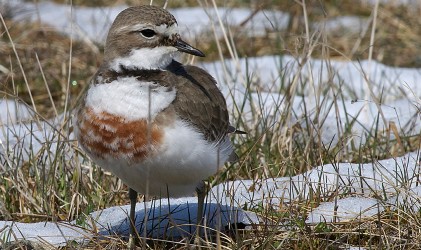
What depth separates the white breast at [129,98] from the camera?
405 centimetres

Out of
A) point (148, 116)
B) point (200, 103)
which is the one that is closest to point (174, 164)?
point (148, 116)

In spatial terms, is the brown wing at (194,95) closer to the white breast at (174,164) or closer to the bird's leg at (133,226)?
the white breast at (174,164)

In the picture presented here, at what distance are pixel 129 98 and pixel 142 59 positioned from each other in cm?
27

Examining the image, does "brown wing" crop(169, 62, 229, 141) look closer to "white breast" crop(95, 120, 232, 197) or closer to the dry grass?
"white breast" crop(95, 120, 232, 197)

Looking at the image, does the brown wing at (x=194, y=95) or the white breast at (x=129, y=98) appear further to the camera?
the brown wing at (x=194, y=95)

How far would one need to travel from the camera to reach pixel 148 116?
3.97m

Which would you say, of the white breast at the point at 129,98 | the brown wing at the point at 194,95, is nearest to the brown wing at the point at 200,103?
the brown wing at the point at 194,95

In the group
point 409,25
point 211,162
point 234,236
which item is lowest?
point 234,236

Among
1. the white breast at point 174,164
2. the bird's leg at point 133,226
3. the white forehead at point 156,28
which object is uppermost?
the white forehead at point 156,28

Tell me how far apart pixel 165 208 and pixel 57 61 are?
3.40 m

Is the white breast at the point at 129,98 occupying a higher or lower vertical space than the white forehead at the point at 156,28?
lower

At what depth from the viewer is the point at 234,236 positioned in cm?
436

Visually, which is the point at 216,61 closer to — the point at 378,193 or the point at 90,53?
the point at 90,53

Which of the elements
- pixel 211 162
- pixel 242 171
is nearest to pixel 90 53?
pixel 242 171
